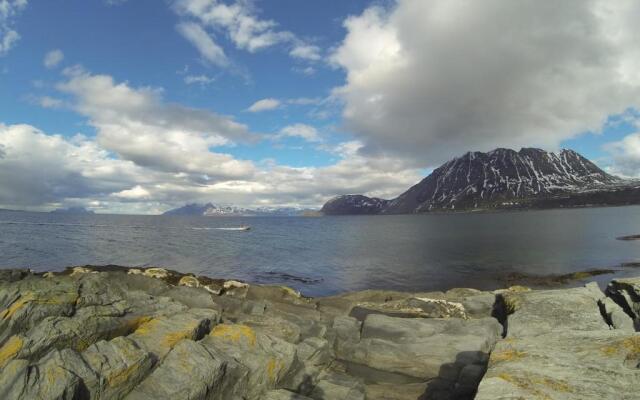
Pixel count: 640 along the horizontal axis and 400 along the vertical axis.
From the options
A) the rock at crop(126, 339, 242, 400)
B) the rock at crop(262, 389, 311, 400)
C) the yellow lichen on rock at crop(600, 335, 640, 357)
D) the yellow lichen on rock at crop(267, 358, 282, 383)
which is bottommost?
the rock at crop(262, 389, 311, 400)

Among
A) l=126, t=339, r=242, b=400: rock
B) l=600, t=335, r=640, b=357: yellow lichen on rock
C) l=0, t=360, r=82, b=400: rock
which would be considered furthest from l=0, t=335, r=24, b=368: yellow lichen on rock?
l=600, t=335, r=640, b=357: yellow lichen on rock

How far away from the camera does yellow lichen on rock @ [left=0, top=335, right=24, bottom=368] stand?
466 inches

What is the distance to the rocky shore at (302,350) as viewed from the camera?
9.05m

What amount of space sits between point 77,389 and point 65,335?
11.9 ft

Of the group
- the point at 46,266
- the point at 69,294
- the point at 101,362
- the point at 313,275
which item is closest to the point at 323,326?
the point at 101,362

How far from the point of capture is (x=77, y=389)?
10500 millimetres

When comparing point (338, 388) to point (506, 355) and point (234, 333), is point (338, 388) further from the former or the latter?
point (506, 355)

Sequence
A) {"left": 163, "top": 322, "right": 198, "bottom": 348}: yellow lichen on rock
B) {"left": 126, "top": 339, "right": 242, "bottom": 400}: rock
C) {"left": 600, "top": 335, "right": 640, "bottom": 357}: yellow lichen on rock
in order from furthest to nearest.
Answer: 1. {"left": 163, "top": 322, "right": 198, "bottom": 348}: yellow lichen on rock
2. {"left": 126, "top": 339, "right": 242, "bottom": 400}: rock
3. {"left": 600, "top": 335, "right": 640, "bottom": 357}: yellow lichen on rock

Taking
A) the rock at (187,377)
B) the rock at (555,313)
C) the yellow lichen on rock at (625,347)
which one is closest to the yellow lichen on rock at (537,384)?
the yellow lichen on rock at (625,347)

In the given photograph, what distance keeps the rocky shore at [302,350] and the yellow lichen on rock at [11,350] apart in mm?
46

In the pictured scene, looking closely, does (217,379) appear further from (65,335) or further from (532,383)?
(532,383)

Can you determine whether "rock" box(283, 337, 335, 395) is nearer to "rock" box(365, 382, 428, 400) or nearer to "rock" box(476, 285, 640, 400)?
"rock" box(365, 382, 428, 400)

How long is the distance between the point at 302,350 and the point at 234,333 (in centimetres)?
368

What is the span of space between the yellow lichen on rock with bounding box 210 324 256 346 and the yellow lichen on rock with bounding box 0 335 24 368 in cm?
650
